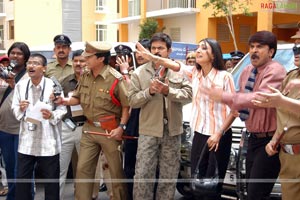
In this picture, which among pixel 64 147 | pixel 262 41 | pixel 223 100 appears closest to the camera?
pixel 223 100

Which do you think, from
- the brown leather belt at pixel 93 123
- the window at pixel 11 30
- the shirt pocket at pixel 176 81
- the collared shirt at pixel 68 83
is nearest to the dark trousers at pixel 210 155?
the shirt pocket at pixel 176 81

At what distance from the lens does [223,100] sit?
3.34 meters

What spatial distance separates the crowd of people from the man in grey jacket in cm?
1

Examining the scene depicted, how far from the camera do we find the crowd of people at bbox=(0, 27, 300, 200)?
4.09 m

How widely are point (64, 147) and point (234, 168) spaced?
2.04 metres

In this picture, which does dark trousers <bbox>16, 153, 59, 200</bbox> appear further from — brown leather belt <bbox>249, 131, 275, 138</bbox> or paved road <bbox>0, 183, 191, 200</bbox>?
brown leather belt <bbox>249, 131, 275, 138</bbox>

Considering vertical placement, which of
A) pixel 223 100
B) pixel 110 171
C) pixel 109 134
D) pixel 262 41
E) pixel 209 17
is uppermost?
pixel 209 17

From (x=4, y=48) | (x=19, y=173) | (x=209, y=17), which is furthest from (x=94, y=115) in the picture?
(x=4, y=48)

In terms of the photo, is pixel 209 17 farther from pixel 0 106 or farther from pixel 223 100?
pixel 223 100

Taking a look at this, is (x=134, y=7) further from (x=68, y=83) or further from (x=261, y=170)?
(x=261, y=170)

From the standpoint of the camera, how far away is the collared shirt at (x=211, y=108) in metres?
4.45

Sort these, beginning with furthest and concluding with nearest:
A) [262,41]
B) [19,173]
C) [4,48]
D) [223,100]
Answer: [4,48], [19,173], [262,41], [223,100]

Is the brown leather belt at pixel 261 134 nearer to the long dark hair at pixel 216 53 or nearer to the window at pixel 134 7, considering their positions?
the long dark hair at pixel 216 53

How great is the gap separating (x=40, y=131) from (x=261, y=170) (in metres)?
2.33
